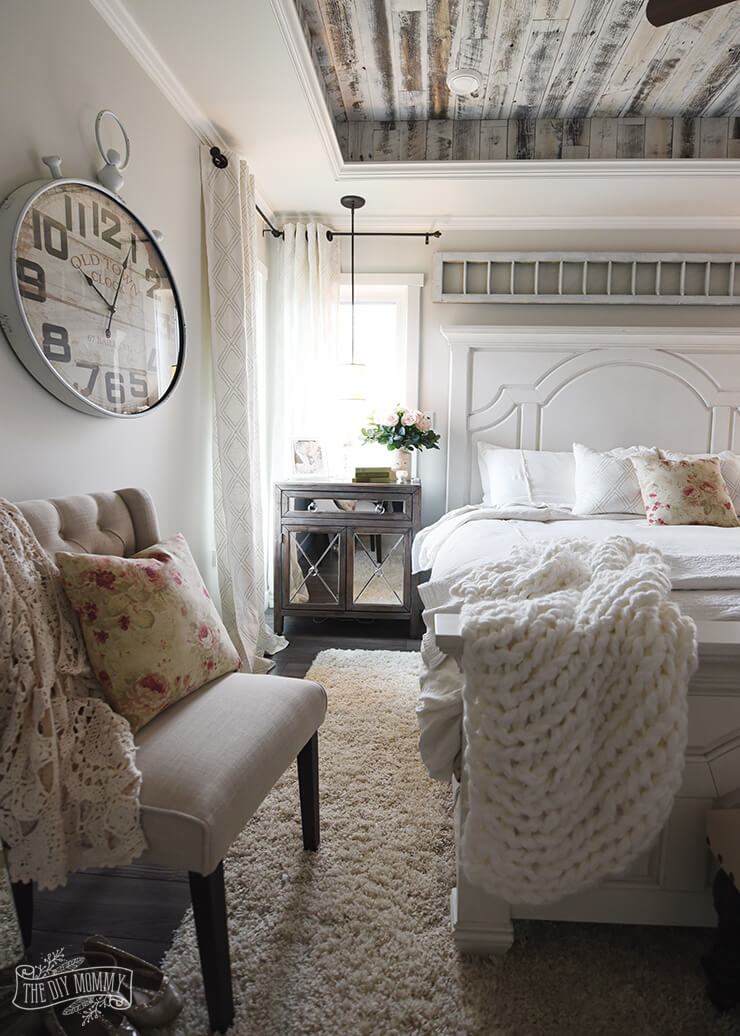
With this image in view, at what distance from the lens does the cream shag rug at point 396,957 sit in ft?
3.92

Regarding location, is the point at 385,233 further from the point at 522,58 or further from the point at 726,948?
the point at 726,948

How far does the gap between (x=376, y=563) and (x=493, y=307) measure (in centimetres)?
170

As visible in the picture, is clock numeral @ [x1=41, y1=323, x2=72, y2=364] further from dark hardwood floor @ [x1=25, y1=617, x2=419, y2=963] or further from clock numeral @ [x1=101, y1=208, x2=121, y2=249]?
dark hardwood floor @ [x1=25, y1=617, x2=419, y2=963]

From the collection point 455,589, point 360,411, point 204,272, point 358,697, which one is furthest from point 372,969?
point 360,411

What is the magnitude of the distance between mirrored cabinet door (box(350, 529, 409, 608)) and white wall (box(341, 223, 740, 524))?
1.85 ft

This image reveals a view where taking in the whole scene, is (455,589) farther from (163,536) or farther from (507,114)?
(507,114)

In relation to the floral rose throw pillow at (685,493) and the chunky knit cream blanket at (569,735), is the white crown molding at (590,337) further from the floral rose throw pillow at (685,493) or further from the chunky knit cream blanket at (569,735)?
the chunky knit cream blanket at (569,735)

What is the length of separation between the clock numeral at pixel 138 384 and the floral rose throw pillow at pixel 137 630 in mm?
866

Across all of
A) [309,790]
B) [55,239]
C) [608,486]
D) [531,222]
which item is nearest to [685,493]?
[608,486]

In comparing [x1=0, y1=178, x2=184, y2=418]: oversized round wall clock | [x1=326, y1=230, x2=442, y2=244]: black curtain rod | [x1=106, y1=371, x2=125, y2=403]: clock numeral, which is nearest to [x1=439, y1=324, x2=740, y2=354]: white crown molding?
[x1=326, y1=230, x2=442, y2=244]: black curtain rod

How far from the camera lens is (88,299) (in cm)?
184

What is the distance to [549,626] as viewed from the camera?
1.12 metres

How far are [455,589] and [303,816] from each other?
0.76 m

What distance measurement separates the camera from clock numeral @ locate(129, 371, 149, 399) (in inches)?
83.0
